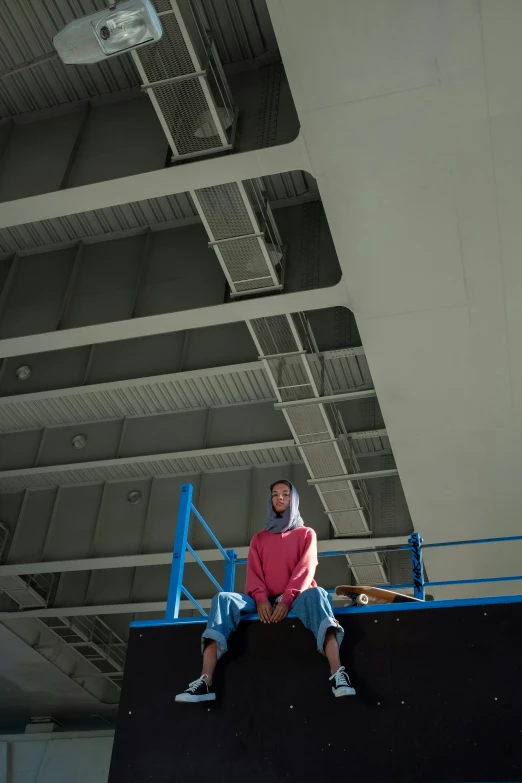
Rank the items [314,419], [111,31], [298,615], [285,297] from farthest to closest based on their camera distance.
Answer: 1. [314,419]
2. [285,297]
3. [111,31]
4. [298,615]

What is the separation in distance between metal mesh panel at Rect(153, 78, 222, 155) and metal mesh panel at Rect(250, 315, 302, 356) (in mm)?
3034

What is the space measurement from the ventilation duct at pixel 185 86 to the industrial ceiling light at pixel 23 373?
22.4ft

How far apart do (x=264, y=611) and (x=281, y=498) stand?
1.17 m

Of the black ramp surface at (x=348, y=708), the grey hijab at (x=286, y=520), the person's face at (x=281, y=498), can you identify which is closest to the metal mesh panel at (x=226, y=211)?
the person's face at (x=281, y=498)

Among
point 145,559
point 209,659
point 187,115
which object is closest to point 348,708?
point 209,659

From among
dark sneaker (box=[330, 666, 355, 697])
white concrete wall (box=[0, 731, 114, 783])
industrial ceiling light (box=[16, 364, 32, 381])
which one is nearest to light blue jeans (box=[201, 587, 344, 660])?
dark sneaker (box=[330, 666, 355, 697])

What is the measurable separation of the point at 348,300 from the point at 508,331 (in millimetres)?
2275

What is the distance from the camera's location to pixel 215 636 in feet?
19.9

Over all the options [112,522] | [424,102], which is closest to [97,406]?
[112,522]

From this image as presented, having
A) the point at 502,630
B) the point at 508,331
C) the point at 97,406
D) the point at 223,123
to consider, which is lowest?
the point at 502,630

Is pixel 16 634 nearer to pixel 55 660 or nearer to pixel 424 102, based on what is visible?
pixel 55 660

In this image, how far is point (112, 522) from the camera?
1753cm

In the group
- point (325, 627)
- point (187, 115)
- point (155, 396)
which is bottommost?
point (325, 627)

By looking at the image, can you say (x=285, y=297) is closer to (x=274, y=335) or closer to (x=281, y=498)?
(x=274, y=335)
